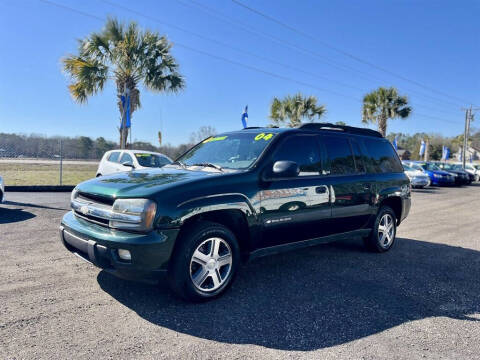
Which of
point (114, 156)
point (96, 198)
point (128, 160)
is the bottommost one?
point (96, 198)

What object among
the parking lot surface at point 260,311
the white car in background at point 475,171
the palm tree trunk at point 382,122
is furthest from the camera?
the white car in background at point 475,171

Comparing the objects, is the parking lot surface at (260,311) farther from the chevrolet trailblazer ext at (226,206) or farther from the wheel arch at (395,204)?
the wheel arch at (395,204)

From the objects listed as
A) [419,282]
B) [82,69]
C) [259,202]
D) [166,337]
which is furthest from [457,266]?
[82,69]

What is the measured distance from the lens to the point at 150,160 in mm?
11883

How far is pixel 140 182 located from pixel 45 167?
16367mm

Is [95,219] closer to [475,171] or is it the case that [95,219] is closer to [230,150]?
[230,150]

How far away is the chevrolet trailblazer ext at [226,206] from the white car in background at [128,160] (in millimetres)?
7083

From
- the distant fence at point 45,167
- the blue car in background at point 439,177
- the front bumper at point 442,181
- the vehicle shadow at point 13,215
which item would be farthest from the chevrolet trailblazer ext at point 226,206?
the front bumper at point 442,181

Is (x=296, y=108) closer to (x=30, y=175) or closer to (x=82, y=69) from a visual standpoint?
(x=82, y=69)

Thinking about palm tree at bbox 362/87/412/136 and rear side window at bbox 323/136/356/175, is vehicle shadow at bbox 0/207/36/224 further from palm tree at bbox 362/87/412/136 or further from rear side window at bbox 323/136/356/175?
palm tree at bbox 362/87/412/136

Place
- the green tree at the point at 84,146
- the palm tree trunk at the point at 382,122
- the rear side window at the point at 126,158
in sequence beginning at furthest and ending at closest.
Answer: the palm tree trunk at the point at 382,122 < the green tree at the point at 84,146 < the rear side window at the point at 126,158

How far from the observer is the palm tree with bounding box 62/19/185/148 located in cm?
1520

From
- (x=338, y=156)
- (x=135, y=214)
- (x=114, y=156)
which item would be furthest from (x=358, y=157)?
(x=114, y=156)

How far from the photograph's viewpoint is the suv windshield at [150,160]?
11.6 metres
